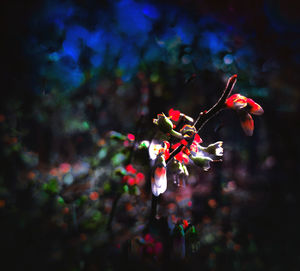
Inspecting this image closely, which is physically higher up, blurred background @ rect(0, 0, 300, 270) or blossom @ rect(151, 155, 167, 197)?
blurred background @ rect(0, 0, 300, 270)

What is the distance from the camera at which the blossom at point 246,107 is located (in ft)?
1.86

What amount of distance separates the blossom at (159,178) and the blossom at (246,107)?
0.25 meters

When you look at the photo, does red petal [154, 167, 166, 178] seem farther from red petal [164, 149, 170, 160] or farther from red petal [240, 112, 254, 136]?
red petal [240, 112, 254, 136]

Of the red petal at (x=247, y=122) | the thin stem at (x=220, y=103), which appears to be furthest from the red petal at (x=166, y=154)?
the red petal at (x=247, y=122)

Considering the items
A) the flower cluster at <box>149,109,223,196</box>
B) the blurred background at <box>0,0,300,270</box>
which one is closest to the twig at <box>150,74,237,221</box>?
the flower cluster at <box>149,109,223,196</box>

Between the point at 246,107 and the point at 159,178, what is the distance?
33cm

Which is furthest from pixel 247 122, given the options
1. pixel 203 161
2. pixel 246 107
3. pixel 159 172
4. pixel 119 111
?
pixel 119 111

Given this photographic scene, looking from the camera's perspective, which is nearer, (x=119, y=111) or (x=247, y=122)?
(x=247, y=122)

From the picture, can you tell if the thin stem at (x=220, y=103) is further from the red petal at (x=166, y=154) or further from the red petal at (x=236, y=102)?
the red petal at (x=166, y=154)

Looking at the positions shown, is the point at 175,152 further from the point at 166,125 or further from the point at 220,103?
the point at 220,103

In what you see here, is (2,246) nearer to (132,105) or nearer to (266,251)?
(132,105)

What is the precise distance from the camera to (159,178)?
54 cm

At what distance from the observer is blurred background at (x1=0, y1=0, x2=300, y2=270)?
3.64 feet

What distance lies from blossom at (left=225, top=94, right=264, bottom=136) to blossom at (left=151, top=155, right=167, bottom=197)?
25cm
